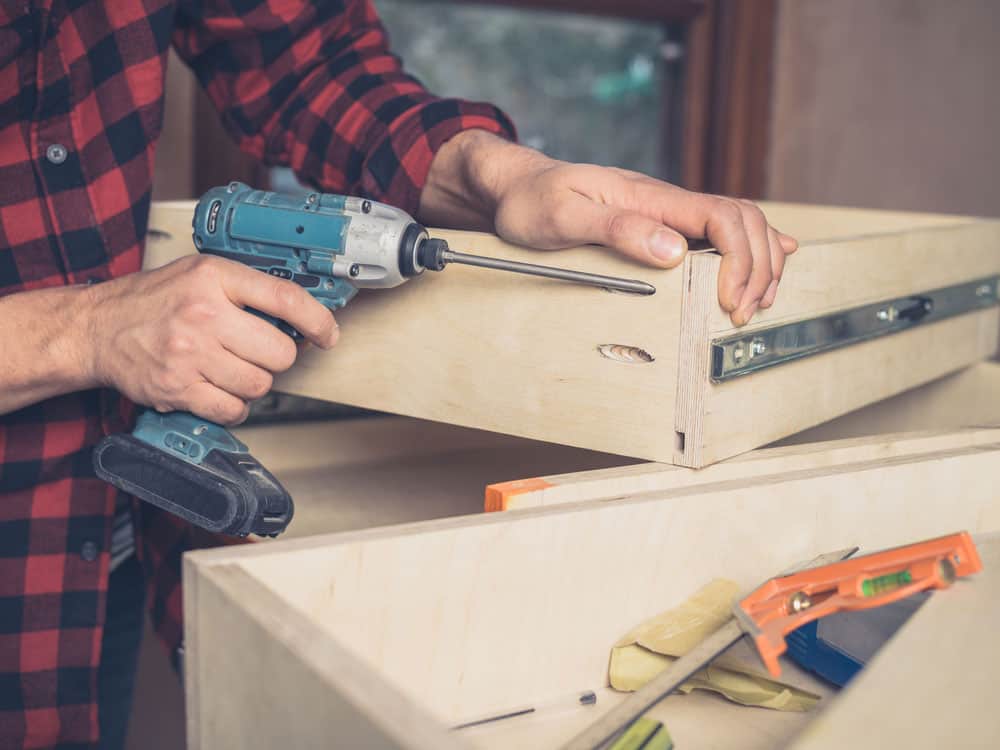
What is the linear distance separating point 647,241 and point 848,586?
0.24 m

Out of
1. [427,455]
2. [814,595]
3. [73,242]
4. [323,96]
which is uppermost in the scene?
[323,96]

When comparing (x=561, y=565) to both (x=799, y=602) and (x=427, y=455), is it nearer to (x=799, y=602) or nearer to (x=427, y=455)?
(x=799, y=602)

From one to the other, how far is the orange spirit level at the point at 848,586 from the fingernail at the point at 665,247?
0.70 feet

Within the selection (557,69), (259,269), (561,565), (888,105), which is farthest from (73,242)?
(888,105)

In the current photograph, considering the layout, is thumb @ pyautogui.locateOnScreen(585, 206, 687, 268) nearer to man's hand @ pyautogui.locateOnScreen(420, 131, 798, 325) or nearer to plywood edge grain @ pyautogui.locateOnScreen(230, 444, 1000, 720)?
man's hand @ pyautogui.locateOnScreen(420, 131, 798, 325)

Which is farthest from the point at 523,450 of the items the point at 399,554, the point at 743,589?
the point at 399,554

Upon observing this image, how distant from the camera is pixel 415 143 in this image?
3.24 ft

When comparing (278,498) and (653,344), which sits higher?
(653,344)

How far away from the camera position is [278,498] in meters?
0.76

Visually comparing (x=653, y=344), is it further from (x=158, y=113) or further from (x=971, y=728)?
(x=158, y=113)

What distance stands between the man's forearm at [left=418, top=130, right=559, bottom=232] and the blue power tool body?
0.15 m

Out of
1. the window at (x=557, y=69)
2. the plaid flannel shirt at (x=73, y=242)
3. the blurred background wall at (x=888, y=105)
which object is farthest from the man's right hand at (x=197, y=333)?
the blurred background wall at (x=888, y=105)

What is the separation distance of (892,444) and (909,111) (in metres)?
1.76

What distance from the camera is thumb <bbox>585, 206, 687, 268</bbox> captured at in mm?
663
